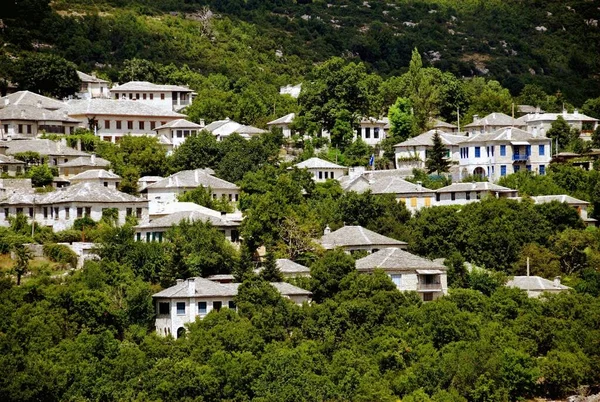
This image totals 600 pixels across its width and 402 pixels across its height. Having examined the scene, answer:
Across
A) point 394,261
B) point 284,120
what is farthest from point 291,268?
point 284,120

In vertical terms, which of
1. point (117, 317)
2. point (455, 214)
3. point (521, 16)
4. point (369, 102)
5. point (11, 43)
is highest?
point (521, 16)

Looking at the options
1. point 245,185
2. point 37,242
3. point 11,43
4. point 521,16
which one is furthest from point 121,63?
point 521,16

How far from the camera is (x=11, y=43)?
11894cm

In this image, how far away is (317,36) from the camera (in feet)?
548

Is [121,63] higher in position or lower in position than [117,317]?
higher

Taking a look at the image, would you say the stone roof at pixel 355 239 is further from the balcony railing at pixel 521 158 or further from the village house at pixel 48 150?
the village house at pixel 48 150

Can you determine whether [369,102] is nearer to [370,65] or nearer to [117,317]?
[117,317]

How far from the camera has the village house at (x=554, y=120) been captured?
92.6 m

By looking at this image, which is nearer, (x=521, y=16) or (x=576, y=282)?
(x=576, y=282)

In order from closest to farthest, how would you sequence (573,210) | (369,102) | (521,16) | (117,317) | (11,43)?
(117,317) < (573,210) < (369,102) < (11,43) < (521,16)

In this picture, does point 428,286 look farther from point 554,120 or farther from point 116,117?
point 116,117

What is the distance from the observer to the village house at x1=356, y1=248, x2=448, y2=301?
69.4 metres

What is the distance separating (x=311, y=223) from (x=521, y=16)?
388ft

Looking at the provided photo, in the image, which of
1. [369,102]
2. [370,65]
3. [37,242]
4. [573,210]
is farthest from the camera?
[370,65]
